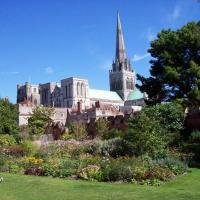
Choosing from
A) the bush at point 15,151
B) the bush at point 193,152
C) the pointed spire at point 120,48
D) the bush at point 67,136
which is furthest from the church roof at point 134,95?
the bush at point 193,152

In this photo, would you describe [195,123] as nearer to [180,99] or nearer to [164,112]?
[164,112]

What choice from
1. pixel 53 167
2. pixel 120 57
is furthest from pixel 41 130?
pixel 120 57

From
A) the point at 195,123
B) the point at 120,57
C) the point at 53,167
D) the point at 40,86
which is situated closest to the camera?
the point at 53,167

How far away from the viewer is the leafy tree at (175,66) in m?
37.3

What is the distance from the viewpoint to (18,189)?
52.0ft

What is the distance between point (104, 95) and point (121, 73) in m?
17.9

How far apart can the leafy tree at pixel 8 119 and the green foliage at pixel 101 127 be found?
297 inches

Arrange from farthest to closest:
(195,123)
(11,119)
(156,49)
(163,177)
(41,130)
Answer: (41,130), (11,119), (156,49), (195,123), (163,177)

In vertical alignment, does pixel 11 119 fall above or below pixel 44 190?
above

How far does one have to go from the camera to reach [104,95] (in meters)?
150

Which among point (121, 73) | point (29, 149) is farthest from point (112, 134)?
point (121, 73)

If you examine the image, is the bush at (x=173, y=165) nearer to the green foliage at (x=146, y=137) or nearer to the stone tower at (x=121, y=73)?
the green foliage at (x=146, y=137)

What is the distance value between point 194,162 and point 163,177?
4017mm

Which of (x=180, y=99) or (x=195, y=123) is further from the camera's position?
(x=180, y=99)
